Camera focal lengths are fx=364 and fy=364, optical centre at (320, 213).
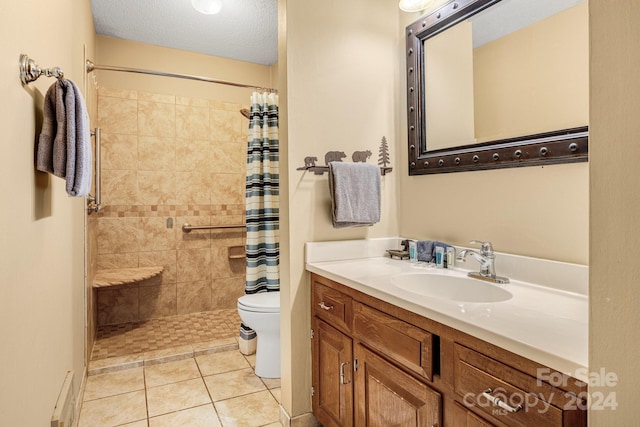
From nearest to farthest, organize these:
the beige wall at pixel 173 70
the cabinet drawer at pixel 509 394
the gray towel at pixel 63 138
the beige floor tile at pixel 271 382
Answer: the cabinet drawer at pixel 509 394 → the gray towel at pixel 63 138 → the beige floor tile at pixel 271 382 → the beige wall at pixel 173 70

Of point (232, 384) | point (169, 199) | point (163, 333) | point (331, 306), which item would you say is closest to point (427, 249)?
point (331, 306)

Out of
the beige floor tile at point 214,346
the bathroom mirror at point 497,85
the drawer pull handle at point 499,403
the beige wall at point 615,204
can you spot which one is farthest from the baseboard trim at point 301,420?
the beige wall at point 615,204

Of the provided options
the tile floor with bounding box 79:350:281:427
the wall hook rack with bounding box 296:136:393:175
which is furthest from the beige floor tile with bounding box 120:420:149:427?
the wall hook rack with bounding box 296:136:393:175

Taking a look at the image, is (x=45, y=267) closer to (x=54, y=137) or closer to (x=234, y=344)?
(x=54, y=137)

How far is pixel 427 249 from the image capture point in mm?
1757

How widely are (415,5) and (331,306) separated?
1.50m

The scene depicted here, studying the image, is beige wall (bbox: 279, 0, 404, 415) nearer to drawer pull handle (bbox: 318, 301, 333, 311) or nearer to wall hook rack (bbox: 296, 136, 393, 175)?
wall hook rack (bbox: 296, 136, 393, 175)

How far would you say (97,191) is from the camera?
251 cm

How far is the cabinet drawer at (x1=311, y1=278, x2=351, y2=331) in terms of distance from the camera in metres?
1.48

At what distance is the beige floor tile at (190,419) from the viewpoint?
1.84 meters

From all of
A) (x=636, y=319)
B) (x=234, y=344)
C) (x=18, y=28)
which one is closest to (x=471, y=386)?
(x=636, y=319)

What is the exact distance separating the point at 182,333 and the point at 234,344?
1.89 feet

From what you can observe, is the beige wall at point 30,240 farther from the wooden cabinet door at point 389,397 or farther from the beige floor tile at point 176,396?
the wooden cabinet door at point 389,397

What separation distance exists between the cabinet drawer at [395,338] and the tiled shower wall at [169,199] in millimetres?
2552
